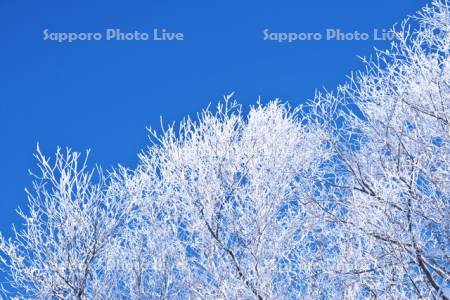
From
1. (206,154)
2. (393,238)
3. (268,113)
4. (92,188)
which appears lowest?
(393,238)

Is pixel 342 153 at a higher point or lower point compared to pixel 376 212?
higher

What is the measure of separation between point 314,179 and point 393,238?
144 centimetres

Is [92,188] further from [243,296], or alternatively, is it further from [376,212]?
[376,212]

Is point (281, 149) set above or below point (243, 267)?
above

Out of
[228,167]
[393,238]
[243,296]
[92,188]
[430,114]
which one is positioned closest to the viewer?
[393,238]

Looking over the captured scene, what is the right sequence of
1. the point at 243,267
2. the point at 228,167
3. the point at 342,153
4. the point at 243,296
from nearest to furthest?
the point at 342,153 < the point at 243,296 < the point at 243,267 < the point at 228,167

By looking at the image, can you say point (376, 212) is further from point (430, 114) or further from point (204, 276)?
point (204, 276)

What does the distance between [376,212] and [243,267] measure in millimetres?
2661

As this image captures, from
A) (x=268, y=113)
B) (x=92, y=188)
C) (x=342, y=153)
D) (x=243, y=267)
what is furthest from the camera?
(x=268, y=113)

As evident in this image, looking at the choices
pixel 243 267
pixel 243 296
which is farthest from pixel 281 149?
→ pixel 243 296

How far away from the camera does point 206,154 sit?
25.5 feet

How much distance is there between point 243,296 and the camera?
19.6ft

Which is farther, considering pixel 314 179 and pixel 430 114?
pixel 314 179

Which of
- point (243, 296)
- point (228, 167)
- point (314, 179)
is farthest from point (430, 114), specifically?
point (228, 167)
